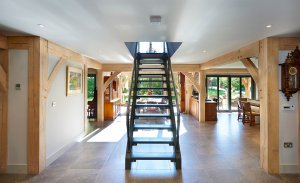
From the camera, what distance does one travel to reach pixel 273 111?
3533mm

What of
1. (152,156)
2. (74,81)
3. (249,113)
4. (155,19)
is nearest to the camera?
(155,19)

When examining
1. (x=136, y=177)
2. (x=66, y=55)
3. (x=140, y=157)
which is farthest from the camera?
(x=66, y=55)

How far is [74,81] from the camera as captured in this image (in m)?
5.26

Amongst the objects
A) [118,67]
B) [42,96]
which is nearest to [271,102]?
[42,96]

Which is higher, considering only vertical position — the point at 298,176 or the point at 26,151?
the point at 26,151

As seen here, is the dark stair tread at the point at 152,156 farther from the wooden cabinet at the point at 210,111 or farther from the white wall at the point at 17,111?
the wooden cabinet at the point at 210,111

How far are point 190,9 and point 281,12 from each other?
105 centimetres

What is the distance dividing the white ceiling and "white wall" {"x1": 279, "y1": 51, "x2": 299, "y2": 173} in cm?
118

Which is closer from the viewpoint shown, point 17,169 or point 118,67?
point 17,169

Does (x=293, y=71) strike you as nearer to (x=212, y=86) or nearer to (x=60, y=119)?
(x=60, y=119)

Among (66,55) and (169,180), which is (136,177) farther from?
(66,55)

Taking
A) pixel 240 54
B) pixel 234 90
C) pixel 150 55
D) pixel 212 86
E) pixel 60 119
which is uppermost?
pixel 150 55

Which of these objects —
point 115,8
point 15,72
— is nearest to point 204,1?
point 115,8

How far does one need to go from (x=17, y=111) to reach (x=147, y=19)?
9.23ft
